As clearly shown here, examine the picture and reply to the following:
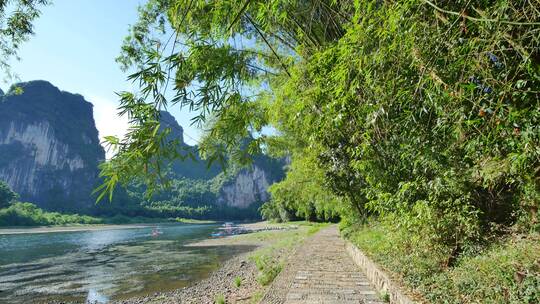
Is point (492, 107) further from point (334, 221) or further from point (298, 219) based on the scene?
point (298, 219)

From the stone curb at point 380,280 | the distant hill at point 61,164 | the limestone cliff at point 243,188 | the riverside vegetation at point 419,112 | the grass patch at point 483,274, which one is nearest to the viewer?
the riverside vegetation at point 419,112

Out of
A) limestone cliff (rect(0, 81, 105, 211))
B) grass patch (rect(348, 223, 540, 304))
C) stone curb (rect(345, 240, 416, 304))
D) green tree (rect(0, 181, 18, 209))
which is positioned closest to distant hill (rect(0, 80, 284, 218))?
limestone cliff (rect(0, 81, 105, 211))

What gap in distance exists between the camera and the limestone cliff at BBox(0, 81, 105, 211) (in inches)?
3634

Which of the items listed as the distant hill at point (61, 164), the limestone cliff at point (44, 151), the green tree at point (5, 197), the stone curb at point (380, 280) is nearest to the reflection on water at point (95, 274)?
the stone curb at point (380, 280)

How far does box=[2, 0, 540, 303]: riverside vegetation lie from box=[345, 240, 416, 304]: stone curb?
0.73ft

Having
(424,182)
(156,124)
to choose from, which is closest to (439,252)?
(424,182)

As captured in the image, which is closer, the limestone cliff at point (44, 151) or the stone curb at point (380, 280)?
the stone curb at point (380, 280)

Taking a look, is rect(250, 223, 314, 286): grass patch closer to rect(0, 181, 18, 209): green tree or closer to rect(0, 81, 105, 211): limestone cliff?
rect(0, 181, 18, 209): green tree

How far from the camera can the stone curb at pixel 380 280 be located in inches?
161

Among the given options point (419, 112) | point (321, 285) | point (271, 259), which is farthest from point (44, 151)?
point (419, 112)

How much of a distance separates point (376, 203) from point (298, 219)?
141 feet

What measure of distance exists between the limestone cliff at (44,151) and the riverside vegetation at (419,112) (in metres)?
95.3

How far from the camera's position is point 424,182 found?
4.54 m

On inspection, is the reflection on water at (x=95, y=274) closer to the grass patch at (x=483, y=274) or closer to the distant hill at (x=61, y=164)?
the grass patch at (x=483, y=274)
